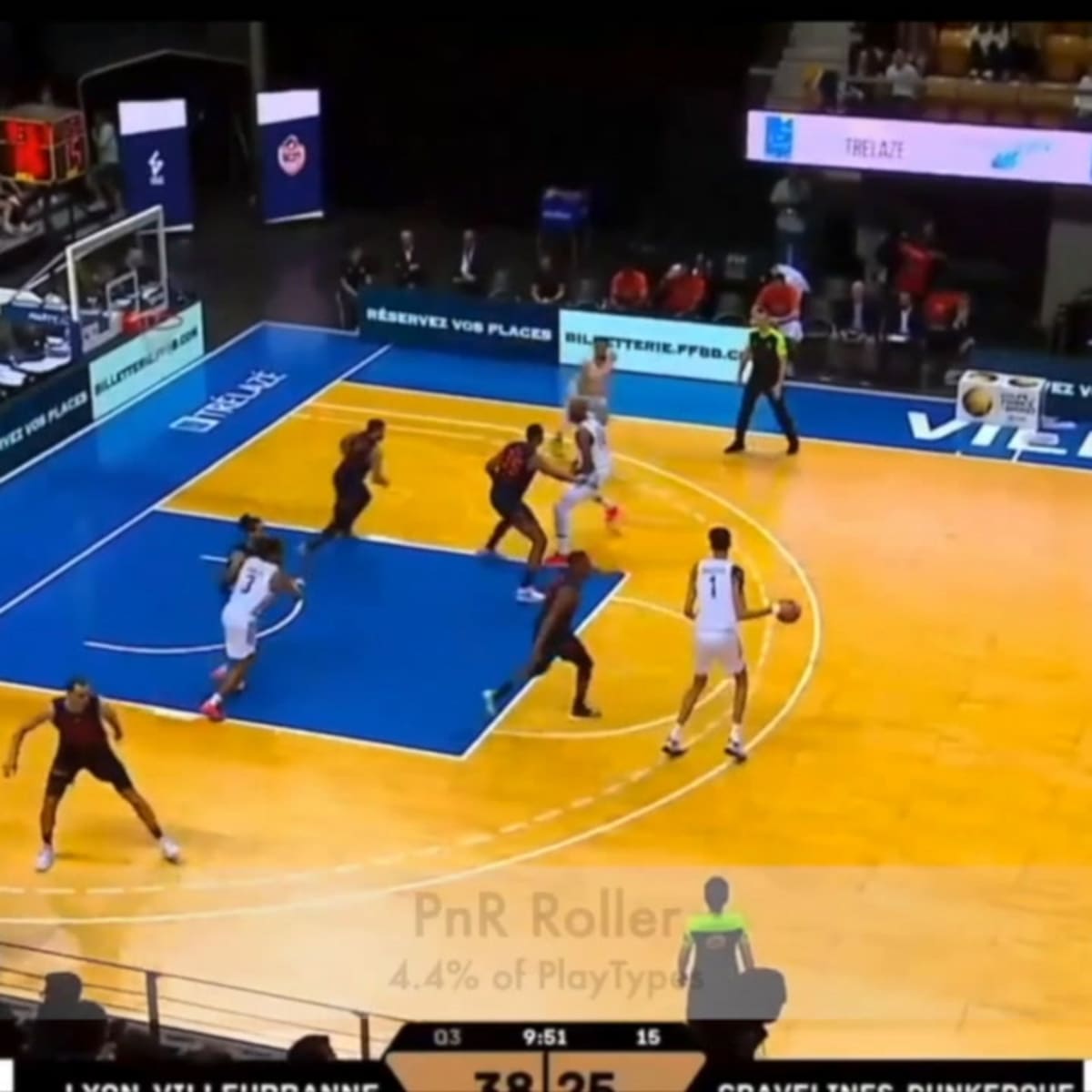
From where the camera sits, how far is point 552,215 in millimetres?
25797

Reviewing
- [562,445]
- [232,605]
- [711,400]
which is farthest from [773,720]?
[711,400]

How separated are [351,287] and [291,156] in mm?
4477

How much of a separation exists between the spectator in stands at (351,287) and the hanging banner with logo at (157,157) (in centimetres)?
396

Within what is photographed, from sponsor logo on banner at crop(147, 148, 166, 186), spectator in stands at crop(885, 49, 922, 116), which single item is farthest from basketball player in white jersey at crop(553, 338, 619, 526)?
sponsor logo on banner at crop(147, 148, 166, 186)

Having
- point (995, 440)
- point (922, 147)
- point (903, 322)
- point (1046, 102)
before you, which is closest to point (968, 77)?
point (1046, 102)

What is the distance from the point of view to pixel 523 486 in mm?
15398

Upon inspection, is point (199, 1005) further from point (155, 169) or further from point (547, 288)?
point (155, 169)

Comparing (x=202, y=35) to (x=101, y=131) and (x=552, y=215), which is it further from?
(x=552, y=215)

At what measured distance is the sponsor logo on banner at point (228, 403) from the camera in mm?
19938

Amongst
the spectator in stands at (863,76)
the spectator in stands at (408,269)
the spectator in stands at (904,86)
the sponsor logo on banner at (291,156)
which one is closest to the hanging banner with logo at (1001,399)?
the spectator in stands at (904,86)

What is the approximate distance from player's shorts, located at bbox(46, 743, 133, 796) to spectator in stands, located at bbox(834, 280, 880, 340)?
505 inches

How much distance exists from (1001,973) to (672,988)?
5.87ft

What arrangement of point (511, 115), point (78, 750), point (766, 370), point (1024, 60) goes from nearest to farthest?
point (78, 750), point (766, 370), point (1024, 60), point (511, 115)

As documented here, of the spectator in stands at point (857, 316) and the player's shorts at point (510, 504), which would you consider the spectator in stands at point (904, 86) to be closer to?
the spectator in stands at point (857, 316)
